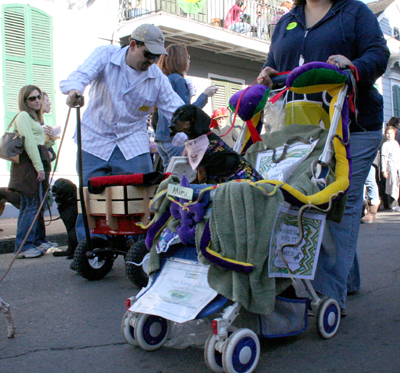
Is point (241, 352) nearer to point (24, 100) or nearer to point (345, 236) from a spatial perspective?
point (345, 236)

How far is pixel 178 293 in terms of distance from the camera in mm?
2365

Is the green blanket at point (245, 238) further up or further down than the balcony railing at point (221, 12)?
further down

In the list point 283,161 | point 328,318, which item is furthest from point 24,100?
point 328,318

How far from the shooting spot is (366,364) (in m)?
2.29

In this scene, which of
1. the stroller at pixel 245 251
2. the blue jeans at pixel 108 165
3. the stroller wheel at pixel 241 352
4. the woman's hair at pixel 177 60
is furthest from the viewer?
the woman's hair at pixel 177 60

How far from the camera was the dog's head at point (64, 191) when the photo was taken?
16.4 ft

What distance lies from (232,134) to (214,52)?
8186mm

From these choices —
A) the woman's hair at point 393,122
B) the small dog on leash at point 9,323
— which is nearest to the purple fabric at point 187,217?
the small dog on leash at point 9,323

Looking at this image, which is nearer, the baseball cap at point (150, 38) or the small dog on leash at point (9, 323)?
the small dog on leash at point (9, 323)

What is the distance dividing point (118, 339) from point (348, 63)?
6.28 ft

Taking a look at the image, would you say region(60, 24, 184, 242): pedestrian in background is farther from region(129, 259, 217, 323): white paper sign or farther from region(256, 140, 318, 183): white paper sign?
region(129, 259, 217, 323): white paper sign

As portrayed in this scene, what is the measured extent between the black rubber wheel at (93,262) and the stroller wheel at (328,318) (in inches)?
80.2

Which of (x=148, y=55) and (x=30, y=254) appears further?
(x=30, y=254)

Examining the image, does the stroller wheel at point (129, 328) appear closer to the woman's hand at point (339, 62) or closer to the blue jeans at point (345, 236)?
the blue jeans at point (345, 236)
